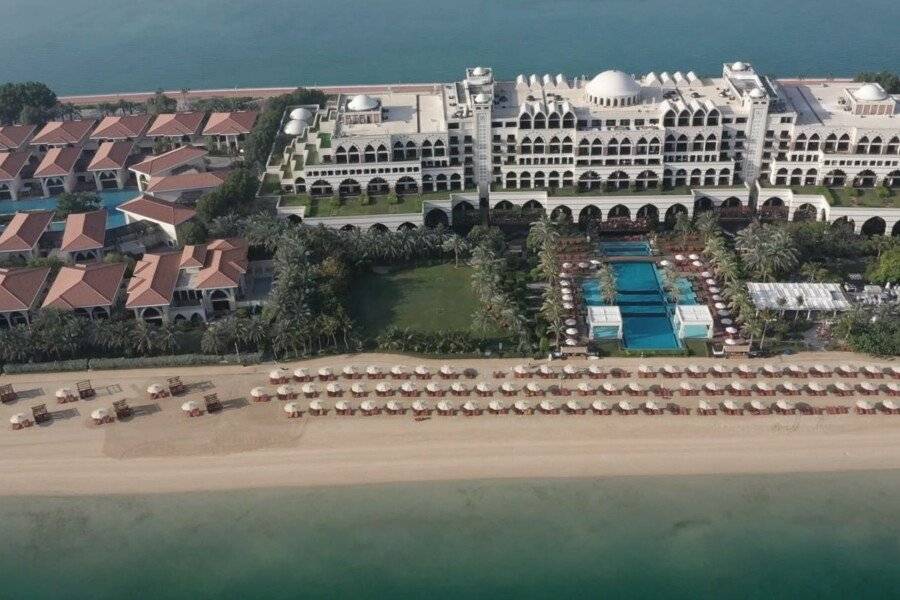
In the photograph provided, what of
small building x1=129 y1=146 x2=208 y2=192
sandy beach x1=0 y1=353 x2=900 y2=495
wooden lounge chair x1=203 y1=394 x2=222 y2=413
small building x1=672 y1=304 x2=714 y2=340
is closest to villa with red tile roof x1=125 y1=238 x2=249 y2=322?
sandy beach x1=0 y1=353 x2=900 y2=495

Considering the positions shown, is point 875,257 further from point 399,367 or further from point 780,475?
point 399,367

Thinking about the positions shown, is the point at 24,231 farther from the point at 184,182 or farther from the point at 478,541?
the point at 478,541

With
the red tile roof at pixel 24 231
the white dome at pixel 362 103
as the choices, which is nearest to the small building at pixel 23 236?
the red tile roof at pixel 24 231

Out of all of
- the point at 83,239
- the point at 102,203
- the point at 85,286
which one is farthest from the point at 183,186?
the point at 85,286

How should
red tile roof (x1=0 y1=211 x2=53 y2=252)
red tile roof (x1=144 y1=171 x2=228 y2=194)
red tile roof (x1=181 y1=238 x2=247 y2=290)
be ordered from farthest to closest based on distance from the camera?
red tile roof (x1=144 y1=171 x2=228 y2=194)
red tile roof (x1=0 y1=211 x2=53 y2=252)
red tile roof (x1=181 y1=238 x2=247 y2=290)

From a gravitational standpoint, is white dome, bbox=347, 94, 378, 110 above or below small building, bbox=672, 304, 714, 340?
above

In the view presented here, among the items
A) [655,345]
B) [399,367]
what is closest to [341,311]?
[399,367]

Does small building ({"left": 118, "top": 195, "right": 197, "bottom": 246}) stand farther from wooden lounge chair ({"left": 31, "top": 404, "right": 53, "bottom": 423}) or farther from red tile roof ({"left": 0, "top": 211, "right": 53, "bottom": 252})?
wooden lounge chair ({"left": 31, "top": 404, "right": 53, "bottom": 423})
